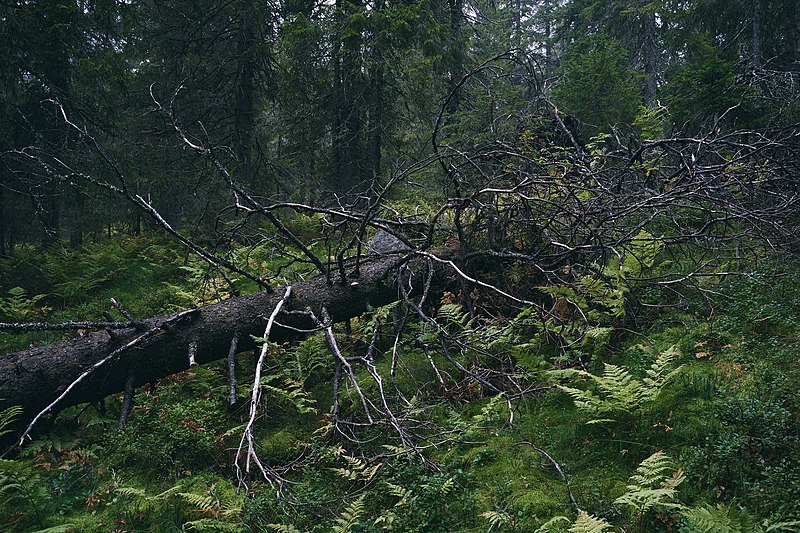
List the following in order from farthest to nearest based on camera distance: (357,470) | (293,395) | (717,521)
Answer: (293,395), (357,470), (717,521)

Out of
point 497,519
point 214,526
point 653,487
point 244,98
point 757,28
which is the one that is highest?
point 757,28

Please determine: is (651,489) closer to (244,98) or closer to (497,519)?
(497,519)

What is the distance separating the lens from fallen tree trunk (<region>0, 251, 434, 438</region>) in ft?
14.3

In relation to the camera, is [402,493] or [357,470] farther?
[357,470]

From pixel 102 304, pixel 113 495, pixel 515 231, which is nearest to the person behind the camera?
pixel 113 495

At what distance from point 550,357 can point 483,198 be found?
2413mm

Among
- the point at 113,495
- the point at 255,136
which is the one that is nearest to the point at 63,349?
the point at 113,495

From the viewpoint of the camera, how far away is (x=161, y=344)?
15.6 feet

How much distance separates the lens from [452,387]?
4.77 m

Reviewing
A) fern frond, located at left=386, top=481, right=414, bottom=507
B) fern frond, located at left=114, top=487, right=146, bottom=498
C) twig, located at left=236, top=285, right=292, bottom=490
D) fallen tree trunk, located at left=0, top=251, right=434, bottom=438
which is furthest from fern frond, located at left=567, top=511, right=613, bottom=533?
fern frond, located at left=114, top=487, right=146, bottom=498

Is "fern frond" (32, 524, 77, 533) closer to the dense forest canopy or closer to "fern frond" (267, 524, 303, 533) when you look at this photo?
the dense forest canopy

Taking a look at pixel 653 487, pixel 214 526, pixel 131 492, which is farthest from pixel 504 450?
pixel 131 492

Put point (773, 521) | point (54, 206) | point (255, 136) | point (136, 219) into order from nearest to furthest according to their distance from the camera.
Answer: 1. point (773, 521)
2. point (54, 206)
3. point (255, 136)
4. point (136, 219)

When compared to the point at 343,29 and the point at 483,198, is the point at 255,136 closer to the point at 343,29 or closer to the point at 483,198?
the point at 343,29
